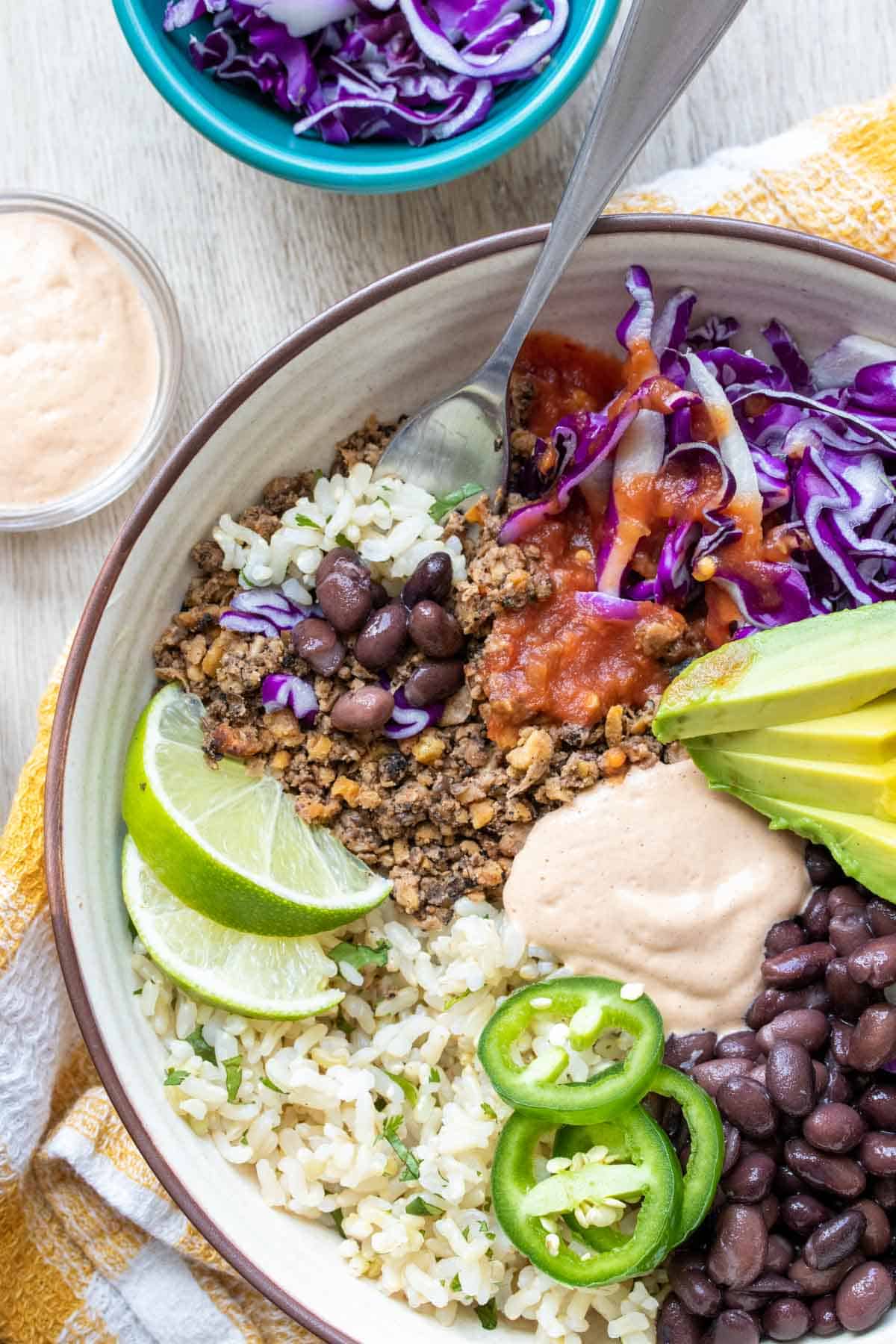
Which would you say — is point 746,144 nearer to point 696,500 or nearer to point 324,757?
point 696,500

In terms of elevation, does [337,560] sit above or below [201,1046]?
above

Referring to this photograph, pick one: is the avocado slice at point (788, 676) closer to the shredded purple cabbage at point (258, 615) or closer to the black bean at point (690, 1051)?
the black bean at point (690, 1051)

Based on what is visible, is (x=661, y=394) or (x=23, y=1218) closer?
(x=661, y=394)

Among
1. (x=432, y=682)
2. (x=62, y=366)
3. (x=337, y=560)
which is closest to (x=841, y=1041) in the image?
(x=432, y=682)

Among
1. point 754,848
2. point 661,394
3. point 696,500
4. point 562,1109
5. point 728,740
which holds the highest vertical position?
point 661,394

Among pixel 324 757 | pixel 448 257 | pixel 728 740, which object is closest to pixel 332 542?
pixel 324 757

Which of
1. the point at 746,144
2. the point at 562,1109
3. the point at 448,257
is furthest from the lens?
the point at 746,144

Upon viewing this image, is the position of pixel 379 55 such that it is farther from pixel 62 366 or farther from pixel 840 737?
pixel 840 737
